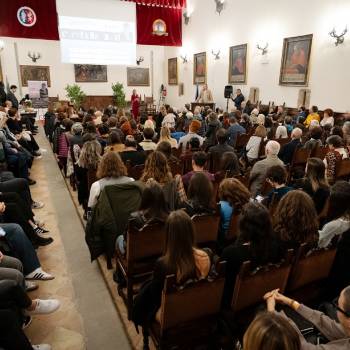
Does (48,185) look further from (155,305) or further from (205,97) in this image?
(205,97)

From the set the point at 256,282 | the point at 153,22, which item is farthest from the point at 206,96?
the point at 256,282

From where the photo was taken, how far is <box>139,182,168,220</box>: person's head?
222 centimetres

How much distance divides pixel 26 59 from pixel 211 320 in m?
15.6

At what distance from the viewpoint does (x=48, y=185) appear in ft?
18.2

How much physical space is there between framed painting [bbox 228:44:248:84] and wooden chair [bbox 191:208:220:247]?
32.7 feet

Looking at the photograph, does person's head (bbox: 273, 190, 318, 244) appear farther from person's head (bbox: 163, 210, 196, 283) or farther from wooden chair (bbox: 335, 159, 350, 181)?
wooden chair (bbox: 335, 159, 350, 181)

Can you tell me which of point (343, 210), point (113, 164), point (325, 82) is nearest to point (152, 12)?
point (325, 82)

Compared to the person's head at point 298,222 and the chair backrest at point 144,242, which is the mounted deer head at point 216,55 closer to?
the person's head at point 298,222

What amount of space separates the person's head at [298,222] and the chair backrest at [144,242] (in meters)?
0.84

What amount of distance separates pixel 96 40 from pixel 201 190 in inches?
486

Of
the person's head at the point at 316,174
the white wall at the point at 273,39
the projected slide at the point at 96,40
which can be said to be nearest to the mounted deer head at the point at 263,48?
the white wall at the point at 273,39

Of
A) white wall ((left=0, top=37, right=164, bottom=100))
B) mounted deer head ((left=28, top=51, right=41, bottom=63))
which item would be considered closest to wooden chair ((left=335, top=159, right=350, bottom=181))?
white wall ((left=0, top=37, right=164, bottom=100))

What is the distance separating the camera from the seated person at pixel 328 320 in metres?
1.30

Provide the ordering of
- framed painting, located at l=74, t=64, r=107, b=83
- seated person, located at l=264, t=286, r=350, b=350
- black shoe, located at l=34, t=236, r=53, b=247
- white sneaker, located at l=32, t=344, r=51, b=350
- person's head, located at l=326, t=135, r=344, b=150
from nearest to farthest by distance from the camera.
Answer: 1. seated person, located at l=264, t=286, r=350, b=350
2. white sneaker, located at l=32, t=344, r=51, b=350
3. black shoe, located at l=34, t=236, r=53, b=247
4. person's head, located at l=326, t=135, r=344, b=150
5. framed painting, located at l=74, t=64, r=107, b=83
